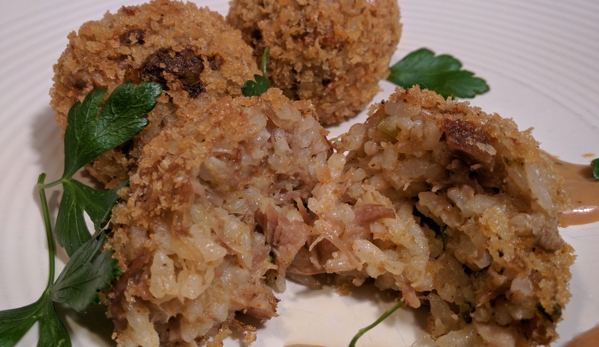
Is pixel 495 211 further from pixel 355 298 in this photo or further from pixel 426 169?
pixel 355 298

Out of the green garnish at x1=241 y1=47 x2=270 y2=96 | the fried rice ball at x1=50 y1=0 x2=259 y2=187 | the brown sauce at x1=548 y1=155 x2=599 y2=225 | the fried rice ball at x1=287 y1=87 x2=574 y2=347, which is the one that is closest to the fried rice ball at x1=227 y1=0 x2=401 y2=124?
the green garnish at x1=241 y1=47 x2=270 y2=96

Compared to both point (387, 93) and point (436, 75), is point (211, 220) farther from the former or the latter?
point (436, 75)

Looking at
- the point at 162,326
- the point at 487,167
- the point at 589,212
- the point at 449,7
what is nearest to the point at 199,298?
the point at 162,326

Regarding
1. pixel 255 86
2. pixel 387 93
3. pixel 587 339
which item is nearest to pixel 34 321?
pixel 255 86

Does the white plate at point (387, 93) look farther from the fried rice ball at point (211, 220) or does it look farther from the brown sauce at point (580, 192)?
the fried rice ball at point (211, 220)

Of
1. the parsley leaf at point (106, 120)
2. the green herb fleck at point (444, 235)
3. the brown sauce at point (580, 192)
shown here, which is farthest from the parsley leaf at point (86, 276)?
the brown sauce at point (580, 192)
